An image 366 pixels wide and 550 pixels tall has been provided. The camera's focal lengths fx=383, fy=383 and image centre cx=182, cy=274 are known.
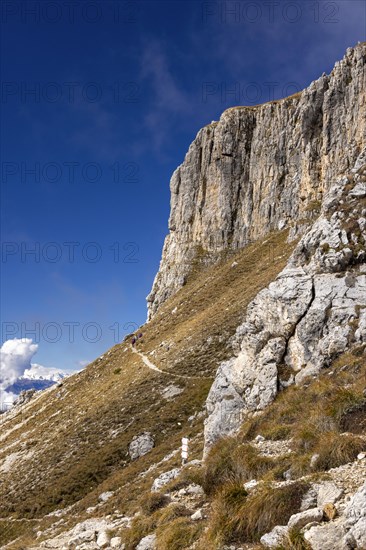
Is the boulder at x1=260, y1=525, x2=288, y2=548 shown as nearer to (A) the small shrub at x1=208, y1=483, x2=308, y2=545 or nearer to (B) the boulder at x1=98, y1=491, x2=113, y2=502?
(A) the small shrub at x1=208, y1=483, x2=308, y2=545

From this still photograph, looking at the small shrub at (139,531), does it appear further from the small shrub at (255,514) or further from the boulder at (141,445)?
the boulder at (141,445)

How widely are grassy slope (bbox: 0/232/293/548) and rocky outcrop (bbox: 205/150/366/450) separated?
20.1 ft

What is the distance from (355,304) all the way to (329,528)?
1446 centimetres

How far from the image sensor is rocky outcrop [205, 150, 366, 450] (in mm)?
18866

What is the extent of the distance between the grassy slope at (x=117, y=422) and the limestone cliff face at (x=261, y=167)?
985 inches

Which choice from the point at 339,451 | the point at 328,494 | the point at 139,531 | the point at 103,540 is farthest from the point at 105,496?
the point at 328,494

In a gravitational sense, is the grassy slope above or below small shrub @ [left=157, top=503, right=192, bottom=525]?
above

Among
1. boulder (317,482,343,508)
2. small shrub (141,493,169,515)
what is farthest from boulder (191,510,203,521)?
boulder (317,482,343,508)

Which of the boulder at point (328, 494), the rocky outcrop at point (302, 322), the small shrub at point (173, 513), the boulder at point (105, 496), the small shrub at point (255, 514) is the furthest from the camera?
the boulder at point (105, 496)

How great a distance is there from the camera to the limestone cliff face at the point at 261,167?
75.8m

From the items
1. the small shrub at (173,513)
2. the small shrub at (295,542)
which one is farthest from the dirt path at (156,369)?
the small shrub at (295,542)

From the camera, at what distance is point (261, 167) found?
321 feet

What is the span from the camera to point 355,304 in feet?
64.1

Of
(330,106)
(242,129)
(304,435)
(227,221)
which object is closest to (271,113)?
(242,129)
